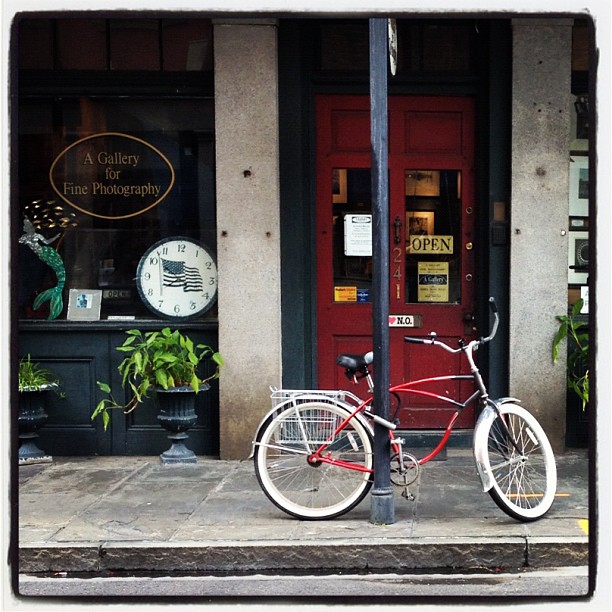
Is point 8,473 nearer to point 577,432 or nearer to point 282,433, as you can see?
point 282,433

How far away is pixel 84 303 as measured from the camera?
876 cm

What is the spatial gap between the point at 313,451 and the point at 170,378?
190 cm

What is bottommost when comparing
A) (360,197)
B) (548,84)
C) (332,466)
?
(332,466)

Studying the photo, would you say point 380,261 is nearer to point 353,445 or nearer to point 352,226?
point 353,445

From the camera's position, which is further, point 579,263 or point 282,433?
point 579,263

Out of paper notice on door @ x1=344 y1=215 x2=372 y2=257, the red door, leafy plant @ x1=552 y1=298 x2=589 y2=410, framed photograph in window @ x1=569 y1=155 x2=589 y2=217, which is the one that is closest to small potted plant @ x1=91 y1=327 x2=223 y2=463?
the red door

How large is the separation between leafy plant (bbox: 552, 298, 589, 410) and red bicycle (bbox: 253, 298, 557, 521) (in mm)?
1713

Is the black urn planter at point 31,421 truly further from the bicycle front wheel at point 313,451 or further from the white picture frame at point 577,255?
the white picture frame at point 577,255

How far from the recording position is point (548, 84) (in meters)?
8.25

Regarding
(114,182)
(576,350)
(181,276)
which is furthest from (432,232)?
(114,182)

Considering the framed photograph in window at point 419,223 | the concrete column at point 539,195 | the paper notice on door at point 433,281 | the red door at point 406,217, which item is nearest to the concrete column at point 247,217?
the red door at point 406,217

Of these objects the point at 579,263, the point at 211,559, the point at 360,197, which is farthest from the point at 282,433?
the point at 579,263

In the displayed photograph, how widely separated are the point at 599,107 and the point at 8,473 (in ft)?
8.35

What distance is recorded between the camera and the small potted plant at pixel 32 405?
8.17 m
